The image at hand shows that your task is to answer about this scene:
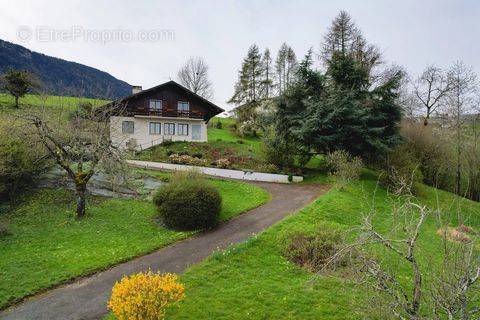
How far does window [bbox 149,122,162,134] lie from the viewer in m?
45.7

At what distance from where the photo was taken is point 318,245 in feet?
47.1

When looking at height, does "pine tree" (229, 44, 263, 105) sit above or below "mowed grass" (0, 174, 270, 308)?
above

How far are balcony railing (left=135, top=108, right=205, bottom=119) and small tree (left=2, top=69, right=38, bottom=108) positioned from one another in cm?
1759

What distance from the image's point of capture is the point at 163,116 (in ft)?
149

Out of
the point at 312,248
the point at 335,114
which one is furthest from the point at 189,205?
the point at 335,114

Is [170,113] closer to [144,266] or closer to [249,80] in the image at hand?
[249,80]

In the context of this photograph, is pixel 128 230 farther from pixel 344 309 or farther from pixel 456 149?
pixel 456 149

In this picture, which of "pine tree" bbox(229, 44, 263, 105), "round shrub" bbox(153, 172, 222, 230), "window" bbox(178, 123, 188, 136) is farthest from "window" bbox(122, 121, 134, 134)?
"round shrub" bbox(153, 172, 222, 230)

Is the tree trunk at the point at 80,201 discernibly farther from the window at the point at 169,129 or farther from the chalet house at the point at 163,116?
the window at the point at 169,129

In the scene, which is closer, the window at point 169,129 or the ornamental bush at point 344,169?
the ornamental bush at point 344,169

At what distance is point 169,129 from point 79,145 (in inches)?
997

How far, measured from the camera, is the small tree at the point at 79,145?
19.8 meters

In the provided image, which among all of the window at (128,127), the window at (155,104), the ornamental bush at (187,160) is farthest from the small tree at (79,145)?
the window at (155,104)

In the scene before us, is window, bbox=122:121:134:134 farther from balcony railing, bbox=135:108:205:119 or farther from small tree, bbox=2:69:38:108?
small tree, bbox=2:69:38:108
